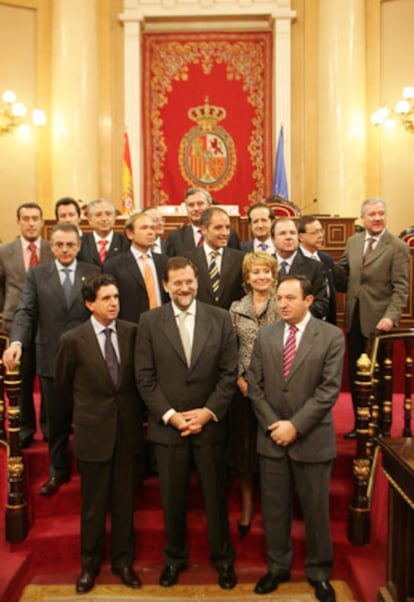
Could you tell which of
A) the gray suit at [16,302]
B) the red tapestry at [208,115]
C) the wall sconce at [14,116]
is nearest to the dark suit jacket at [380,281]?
the gray suit at [16,302]

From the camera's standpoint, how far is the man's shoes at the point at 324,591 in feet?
9.85

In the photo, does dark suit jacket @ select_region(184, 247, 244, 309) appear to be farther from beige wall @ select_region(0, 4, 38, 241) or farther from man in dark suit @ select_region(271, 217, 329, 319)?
beige wall @ select_region(0, 4, 38, 241)

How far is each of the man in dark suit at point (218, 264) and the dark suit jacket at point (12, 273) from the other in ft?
3.40

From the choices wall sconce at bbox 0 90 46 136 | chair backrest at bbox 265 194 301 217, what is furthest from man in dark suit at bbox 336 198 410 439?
wall sconce at bbox 0 90 46 136

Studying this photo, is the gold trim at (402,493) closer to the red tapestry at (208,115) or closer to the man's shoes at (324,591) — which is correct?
the man's shoes at (324,591)

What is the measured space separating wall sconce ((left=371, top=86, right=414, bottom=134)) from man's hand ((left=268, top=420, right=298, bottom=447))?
6.91 meters

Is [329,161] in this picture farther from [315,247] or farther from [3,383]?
[3,383]

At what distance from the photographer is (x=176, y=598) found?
3.06 meters

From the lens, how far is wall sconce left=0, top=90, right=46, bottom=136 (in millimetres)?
9031

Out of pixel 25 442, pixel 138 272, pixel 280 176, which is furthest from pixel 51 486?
pixel 280 176

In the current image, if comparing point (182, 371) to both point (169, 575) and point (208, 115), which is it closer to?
point (169, 575)

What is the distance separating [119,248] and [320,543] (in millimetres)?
2110

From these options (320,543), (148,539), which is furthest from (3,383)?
(320,543)

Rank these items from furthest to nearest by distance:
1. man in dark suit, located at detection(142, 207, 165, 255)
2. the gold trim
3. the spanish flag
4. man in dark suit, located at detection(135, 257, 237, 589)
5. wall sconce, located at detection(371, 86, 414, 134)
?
wall sconce, located at detection(371, 86, 414, 134), the spanish flag, man in dark suit, located at detection(142, 207, 165, 255), man in dark suit, located at detection(135, 257, 237, 589), the gold trim
